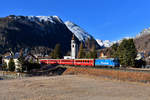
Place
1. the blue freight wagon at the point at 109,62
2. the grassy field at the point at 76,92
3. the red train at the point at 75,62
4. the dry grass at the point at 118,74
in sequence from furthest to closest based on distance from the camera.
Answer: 1. the red train at the point at 75,62
2. the blue freight wagon at the point at 109,62
3. the dry grass at the point at 118,74
4. the grassy field at the point at 76,92

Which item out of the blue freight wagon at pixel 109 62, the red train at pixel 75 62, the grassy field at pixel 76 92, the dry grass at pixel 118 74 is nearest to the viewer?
the grassy field at pixel 76 92

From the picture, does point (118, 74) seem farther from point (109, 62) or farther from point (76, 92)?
point (76, 92)

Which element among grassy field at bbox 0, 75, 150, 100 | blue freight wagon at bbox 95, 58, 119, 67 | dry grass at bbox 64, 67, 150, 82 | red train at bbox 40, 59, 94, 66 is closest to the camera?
grassy field at bbox 0, 75, 150, 100

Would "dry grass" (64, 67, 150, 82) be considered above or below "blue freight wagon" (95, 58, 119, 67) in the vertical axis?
below

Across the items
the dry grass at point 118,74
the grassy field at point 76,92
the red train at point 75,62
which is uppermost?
the red train at point 75,62

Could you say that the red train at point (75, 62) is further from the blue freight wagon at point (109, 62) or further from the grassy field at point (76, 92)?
the grassy field at point (76, 92)

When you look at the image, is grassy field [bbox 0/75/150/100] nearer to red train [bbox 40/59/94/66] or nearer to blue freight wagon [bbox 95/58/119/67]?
blue freight wagon [bbox 95/58/119/67]

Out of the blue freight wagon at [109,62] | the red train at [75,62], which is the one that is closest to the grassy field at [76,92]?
the blue freight wagon at [109,62]

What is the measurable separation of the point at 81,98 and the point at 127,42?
4025 cm

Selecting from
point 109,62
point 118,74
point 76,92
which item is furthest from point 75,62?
point 76,92

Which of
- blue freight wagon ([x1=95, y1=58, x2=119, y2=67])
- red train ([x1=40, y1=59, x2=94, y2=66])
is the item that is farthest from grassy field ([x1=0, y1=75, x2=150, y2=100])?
red train ([x1=40, y1=59, x2=94, y2=66])

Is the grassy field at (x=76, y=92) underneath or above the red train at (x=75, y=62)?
underneath

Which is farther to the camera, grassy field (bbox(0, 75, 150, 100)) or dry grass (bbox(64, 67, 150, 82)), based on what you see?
dry grass (bbox(64, 67, 150, 82))

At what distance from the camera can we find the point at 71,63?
64125mm
